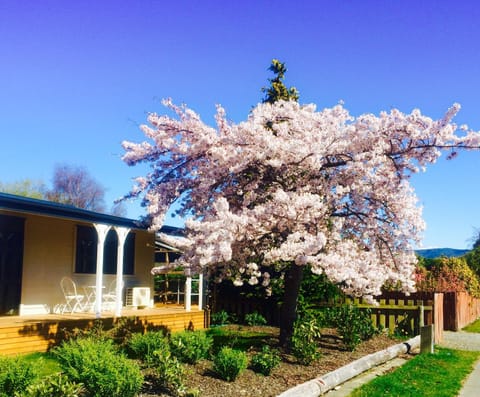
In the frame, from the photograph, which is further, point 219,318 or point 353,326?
point 219,318

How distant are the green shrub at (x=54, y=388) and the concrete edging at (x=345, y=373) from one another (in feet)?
8.26

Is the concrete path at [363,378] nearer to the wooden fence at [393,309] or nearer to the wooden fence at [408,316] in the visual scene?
the wooden fence at [393,309]

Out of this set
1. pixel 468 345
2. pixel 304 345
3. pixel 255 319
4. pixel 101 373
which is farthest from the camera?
pixel 255 319

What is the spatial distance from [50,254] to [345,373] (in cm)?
758

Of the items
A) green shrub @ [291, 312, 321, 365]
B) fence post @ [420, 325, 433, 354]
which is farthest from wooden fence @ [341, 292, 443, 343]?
green shrub @ [291, 312, 321, 365]

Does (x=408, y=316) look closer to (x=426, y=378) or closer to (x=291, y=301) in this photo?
(x=291, y=301)

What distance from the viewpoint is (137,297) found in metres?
15.4

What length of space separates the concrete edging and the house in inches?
207

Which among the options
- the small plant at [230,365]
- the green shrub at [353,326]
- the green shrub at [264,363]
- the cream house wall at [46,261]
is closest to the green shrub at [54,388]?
the small plant at [230,365]

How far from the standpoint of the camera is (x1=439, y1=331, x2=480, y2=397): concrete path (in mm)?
8000

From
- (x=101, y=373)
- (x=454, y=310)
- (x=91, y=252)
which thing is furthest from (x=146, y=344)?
(x=454, y=310)

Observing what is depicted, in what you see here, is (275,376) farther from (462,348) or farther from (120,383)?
(462,348)

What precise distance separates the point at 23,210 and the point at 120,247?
2.49 meters

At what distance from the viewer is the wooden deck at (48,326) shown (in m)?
A: 9.80
